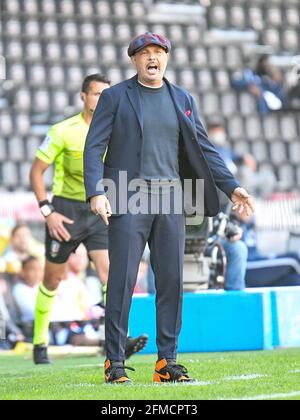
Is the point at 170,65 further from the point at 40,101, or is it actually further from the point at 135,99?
the point at 135,99

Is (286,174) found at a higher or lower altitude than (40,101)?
lower

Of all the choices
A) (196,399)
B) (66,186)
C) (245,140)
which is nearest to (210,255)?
(66,186)

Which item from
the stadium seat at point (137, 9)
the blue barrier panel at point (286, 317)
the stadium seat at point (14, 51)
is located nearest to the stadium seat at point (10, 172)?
the stadium seat at point (14, 51)

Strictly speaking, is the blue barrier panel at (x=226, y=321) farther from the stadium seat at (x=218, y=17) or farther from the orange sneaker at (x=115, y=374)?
the stadium seat at (x=218, y=17)

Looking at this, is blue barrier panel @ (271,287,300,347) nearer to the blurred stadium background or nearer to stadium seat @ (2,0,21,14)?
the blurred stadium background

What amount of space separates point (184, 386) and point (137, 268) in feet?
2.31

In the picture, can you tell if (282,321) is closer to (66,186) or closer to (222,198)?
(222,198)

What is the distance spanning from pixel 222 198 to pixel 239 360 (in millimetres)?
2315

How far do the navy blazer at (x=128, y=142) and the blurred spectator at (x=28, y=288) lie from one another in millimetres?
5567

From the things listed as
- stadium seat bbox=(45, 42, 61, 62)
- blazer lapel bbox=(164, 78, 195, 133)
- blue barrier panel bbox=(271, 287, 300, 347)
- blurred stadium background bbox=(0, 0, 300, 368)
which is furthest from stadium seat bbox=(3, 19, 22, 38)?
blazer lapel bbox=(164, 78, 195, 133)

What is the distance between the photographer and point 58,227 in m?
7.98

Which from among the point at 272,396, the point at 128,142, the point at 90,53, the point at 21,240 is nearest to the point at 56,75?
the point at 90,53

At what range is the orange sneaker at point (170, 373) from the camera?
222 inches

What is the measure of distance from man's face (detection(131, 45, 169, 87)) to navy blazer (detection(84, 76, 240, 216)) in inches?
3.9
